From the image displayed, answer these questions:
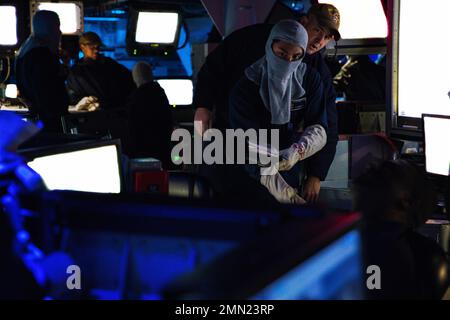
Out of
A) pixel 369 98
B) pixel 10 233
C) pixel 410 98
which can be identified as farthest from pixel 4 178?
pixel 369 98

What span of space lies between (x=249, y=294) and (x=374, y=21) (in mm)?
4515

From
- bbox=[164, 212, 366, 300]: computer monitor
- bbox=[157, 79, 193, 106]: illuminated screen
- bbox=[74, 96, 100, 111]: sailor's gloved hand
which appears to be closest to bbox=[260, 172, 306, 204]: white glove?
bbox=[164, 212, 366, 300]: computer monitor

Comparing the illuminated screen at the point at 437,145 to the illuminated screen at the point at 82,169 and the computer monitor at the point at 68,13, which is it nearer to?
the illuminated screen at the point at 82,169

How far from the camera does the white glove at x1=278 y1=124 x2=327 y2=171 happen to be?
3.74 metres

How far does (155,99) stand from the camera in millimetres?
7176

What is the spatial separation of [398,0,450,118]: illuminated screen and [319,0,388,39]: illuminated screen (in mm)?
841

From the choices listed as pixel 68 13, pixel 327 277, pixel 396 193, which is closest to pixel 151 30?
pixel 68 13

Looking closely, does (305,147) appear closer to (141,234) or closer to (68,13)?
(141,234)

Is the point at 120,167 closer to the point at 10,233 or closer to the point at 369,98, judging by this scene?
the point at 10,233

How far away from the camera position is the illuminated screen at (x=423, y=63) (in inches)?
163

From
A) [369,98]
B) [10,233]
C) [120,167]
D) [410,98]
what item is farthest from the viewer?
[369,98]

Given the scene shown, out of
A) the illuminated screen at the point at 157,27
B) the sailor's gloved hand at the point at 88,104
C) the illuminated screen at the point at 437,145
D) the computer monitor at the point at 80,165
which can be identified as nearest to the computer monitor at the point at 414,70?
the illuminated screen at the point at 437,145

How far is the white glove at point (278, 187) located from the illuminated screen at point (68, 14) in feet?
17.8

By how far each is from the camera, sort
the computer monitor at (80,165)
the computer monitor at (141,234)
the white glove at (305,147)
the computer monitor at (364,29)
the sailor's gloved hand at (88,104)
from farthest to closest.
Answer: the sailor's gloved hand at (88,104), the computer monitor at (364,29), the white glove at (305,147), the computer monitor at (80,165), the computer monitor at (141,234)
